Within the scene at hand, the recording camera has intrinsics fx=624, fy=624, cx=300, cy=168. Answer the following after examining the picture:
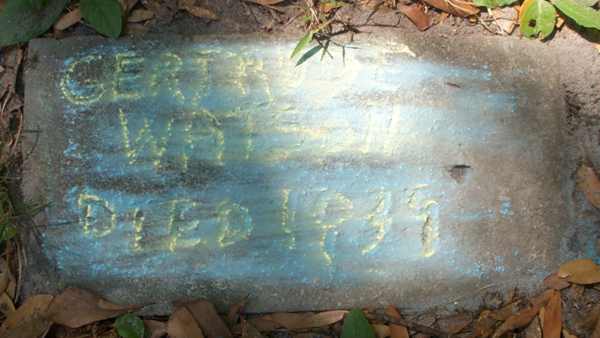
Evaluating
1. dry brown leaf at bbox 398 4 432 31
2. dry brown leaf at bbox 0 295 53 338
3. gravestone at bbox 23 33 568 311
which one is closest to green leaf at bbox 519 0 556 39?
gravestone at bbox 23 33 568 311

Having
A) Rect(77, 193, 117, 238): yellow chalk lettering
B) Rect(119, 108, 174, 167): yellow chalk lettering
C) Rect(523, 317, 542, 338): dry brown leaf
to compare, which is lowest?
Rect(523, 317, 542, 338): dry brown leaf

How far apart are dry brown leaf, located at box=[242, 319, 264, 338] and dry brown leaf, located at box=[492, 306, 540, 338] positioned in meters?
0.59

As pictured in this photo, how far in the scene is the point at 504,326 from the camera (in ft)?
5.08

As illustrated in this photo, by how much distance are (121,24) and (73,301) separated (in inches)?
28.1

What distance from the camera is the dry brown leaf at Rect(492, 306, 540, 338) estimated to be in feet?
5.08

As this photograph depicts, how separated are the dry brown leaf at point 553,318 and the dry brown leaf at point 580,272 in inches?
2.1

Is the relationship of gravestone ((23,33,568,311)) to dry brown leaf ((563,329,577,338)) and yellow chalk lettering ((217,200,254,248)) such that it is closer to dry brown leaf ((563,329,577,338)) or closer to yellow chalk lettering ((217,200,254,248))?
yellow chalk lettering ((217,200,254,248))

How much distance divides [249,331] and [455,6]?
1038 millimetres

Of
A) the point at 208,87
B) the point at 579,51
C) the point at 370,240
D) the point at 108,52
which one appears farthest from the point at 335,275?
the point at 579,51

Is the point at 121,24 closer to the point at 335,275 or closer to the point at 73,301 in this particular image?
the point at 73,301

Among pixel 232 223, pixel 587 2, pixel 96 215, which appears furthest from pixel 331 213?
pixel 587 2

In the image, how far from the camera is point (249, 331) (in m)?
1.49

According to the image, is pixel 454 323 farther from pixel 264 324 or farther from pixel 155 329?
pixel 155 329

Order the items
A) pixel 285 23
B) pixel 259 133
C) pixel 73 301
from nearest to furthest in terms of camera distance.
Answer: pixel 73 301
pixel 259 133
pixel 285 23
